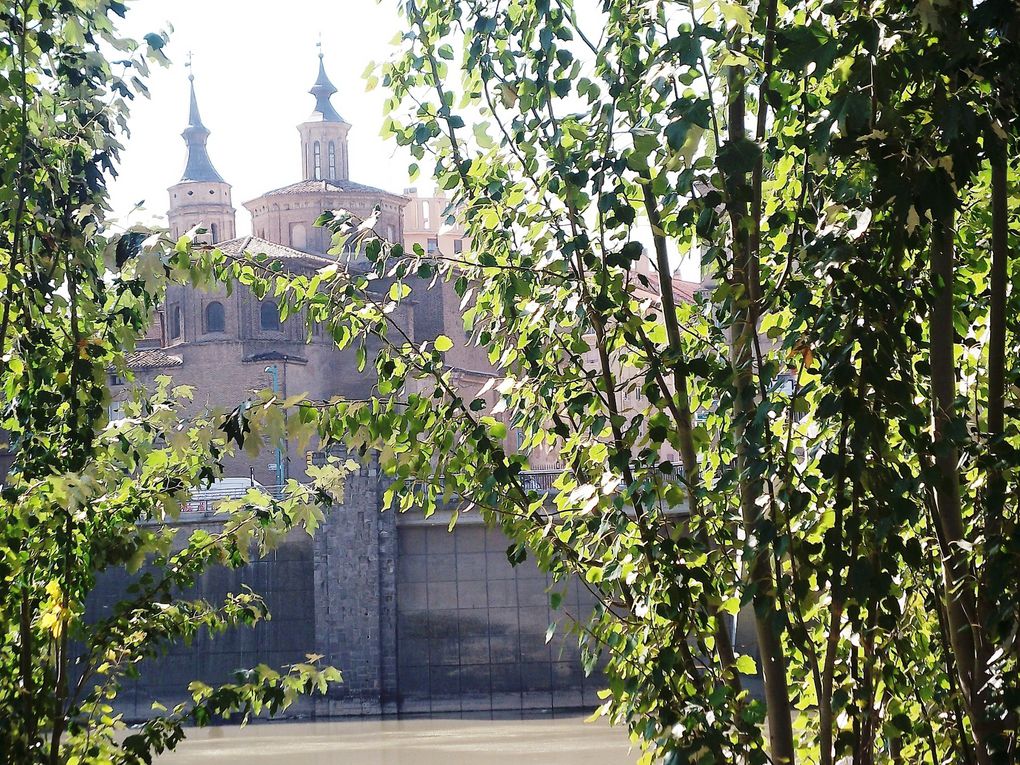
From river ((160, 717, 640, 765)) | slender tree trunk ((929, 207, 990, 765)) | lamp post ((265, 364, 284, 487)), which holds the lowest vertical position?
river ((160, 717, 640, 765))

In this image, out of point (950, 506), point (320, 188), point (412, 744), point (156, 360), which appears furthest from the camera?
point (320, 188)

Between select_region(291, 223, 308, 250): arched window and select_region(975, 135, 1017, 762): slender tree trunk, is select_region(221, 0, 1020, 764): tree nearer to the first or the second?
select_region(975, 135, 1017, 762): slender tree trunk

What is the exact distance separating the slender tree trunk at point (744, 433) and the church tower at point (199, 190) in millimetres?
60778

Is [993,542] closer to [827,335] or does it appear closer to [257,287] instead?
[827,335]

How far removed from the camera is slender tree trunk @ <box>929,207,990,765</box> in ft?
6.45

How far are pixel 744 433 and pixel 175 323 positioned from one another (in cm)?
4409

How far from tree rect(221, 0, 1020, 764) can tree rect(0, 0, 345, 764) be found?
62cm

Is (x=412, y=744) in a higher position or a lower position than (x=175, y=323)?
lower

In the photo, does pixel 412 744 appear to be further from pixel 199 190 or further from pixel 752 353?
pixel 199 190

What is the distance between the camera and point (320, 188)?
171 ft

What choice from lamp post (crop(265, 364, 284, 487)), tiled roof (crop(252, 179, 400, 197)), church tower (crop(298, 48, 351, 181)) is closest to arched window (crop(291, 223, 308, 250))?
tiled roof (crop(252, 179, 400, 197))

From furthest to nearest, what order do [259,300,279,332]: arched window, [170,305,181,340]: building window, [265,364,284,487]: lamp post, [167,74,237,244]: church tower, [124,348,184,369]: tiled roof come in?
[167,74,237,244]: church tower < [170,305,181,340]: building window < [259,300,279,332]: arched window < [124,348,184,369]: tiled roof < [265,364,284,487]: lamp post

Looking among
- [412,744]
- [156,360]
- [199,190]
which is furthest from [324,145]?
[412,744]

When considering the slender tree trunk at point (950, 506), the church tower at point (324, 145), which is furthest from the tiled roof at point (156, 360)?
the slender tree trunk at point (950, 506)
